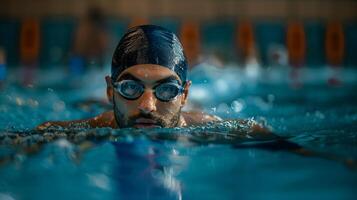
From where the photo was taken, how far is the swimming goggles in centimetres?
293

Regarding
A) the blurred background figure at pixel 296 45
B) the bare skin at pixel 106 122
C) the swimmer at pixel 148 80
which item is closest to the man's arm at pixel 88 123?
the bare skin at pixel 106 122

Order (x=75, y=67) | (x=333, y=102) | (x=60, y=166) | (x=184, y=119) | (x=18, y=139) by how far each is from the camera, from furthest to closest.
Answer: (x=75, y=67) < (x=333, y=102) < (x=184, y=119) < (x=18, y=139) < (x=60, y=166)

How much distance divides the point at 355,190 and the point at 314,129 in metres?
1.62

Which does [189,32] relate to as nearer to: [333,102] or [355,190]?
[333,102]

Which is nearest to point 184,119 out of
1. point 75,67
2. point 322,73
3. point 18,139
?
point 18,139

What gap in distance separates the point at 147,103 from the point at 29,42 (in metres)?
8.80

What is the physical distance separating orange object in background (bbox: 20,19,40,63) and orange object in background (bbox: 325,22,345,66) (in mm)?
6181

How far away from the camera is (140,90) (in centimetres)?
293

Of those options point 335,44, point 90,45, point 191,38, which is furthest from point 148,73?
point 335,44

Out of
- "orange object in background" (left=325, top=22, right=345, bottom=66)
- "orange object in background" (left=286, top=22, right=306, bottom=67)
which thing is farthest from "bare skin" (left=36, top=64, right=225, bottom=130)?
"orange object in background" (left=325, top=22, right=345, bottom=66)

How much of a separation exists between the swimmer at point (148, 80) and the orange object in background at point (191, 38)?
7417 mm

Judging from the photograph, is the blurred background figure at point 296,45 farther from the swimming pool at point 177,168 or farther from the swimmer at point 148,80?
the swimmer at point 148,80

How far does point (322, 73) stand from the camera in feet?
34.0

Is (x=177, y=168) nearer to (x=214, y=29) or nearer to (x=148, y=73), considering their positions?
(x=148, y=73)
